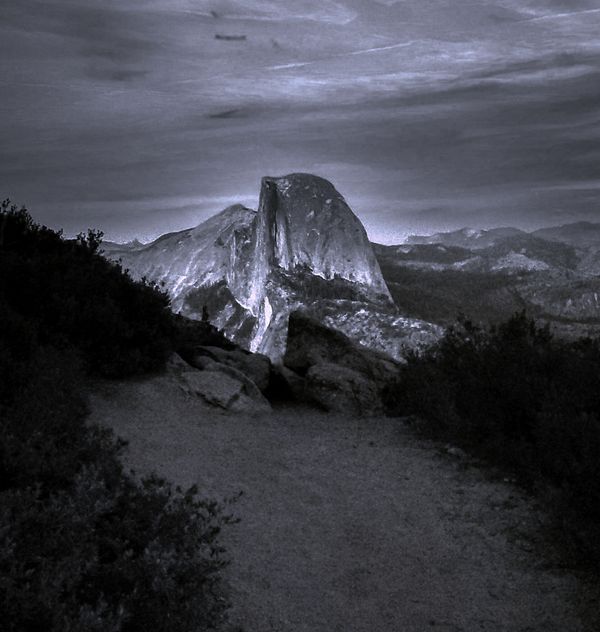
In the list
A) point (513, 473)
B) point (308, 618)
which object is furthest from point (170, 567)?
point (513, 473)

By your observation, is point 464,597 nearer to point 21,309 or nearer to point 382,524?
point 382,524

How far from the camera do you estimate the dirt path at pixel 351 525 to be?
19.2 ft

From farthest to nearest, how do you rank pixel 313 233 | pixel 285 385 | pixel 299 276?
pixel 313 233 < pixel 299 276 < pixel 285 385

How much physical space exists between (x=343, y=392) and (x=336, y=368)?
92 centimetres

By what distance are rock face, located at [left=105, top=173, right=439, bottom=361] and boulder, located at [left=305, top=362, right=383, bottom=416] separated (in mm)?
92276

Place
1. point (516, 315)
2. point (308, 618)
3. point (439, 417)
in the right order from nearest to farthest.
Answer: point (308, 618) → point (439, 417) → point (516, 315)

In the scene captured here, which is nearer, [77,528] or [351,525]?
[77,528]

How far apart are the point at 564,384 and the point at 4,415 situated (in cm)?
757

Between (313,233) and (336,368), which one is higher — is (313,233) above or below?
above

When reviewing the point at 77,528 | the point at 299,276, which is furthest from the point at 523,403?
the point at 299,276

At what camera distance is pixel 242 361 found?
15.0 metres

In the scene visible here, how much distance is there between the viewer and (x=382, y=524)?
301 inches

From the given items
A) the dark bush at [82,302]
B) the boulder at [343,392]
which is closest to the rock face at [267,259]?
the boulder at [343,392]

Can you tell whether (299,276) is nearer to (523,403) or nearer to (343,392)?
(343,392)
